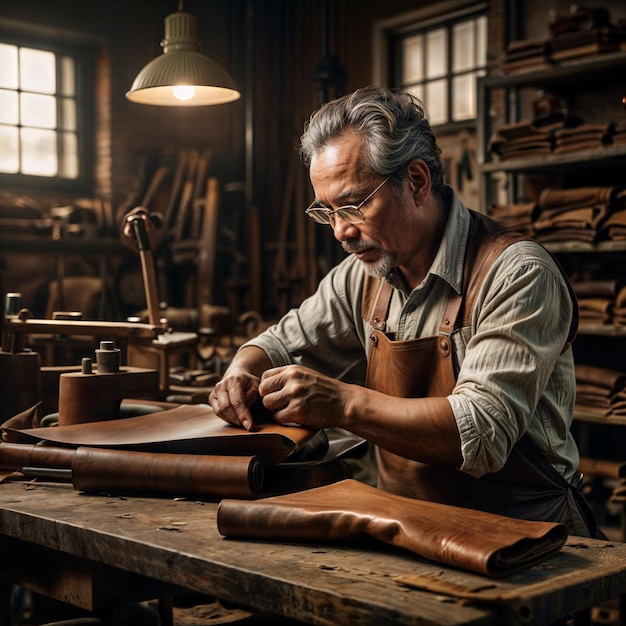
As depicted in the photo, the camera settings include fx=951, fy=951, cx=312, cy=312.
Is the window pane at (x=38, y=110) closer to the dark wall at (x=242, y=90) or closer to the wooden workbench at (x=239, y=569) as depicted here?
the dark wall at (x=242, y=90)

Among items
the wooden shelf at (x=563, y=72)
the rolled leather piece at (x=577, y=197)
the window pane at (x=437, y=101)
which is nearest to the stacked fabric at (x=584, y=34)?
the wooden shelf at (x=563, y=72)

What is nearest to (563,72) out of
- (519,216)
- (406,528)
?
(519,216)

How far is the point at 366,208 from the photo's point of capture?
Result: 7.63 ft

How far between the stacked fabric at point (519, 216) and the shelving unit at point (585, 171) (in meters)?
0.18

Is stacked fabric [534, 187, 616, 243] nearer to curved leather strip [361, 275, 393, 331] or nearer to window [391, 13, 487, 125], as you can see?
window [391, 13, 487, 125]

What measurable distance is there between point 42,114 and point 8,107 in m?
0.32

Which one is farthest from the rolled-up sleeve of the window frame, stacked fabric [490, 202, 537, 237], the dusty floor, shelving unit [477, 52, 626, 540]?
the window frame

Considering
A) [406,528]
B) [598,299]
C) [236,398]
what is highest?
[598,299]

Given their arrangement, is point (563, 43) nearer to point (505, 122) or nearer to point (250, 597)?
point (505, 122)

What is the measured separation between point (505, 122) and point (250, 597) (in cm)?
564

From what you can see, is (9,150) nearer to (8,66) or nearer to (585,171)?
(8,66)

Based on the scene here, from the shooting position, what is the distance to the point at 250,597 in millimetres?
1467

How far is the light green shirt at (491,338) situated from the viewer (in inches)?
78.6

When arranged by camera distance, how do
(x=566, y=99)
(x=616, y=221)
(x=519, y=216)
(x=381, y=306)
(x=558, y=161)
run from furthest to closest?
(x=566, y=99) < (x=519, y=216) < (x=558, y=161) < (x=616, y=221) < (x=381, y=306)
